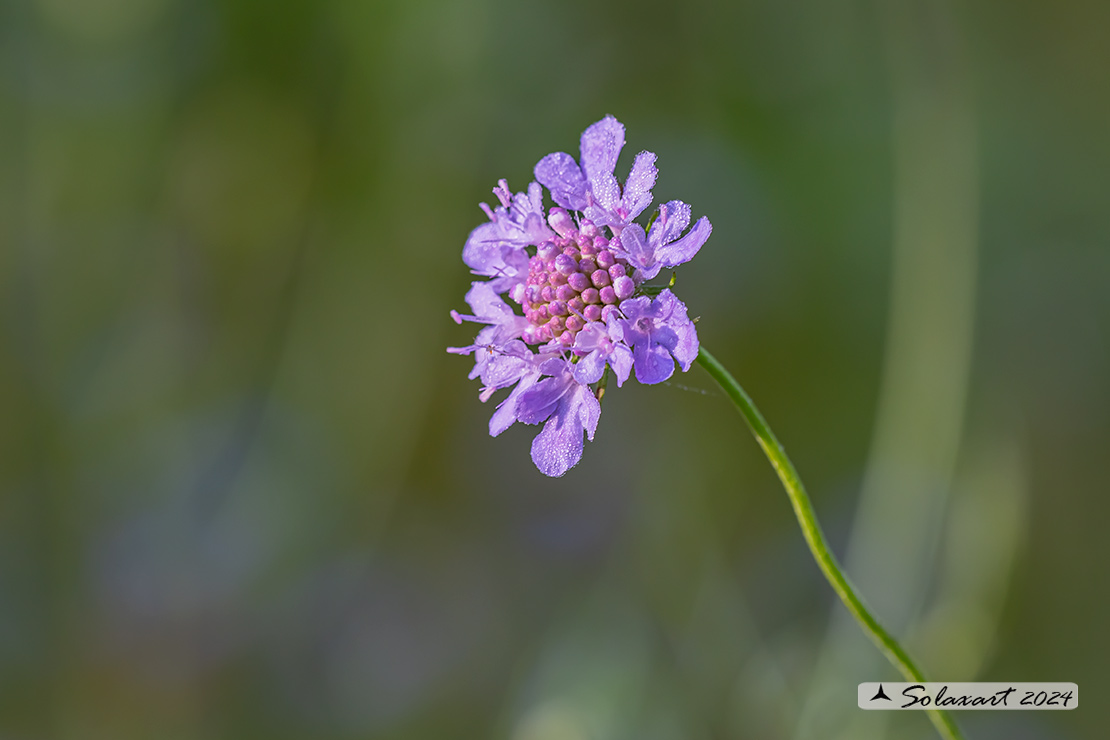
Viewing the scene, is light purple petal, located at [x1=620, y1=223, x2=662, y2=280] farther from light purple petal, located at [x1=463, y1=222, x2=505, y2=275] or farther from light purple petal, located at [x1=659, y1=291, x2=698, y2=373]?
light purple petal, located at [x1=463, y1=222, x2=505, y2=275]

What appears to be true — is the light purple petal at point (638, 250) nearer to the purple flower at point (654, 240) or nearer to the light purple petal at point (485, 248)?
the purple flower at point (654, 240)

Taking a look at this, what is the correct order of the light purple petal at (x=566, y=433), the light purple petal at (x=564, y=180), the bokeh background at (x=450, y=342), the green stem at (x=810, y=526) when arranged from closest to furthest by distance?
the green stem at (x=810, y=526) < the light purple petal at (x=566, y=433) < the light purple petal at (x=564, y=180) < the bokeh background at (x=450, y=342)

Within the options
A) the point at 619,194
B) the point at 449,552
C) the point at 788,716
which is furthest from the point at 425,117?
the point at 788,716

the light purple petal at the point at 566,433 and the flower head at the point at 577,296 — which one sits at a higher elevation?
the flower head at the point at 577,296

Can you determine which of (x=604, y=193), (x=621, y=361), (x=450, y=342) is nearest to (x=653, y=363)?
(x=621, y=361)

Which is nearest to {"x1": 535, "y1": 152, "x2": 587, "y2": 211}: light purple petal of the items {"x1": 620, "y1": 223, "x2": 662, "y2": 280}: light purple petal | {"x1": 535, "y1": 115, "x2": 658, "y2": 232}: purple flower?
{"x1": 535, "y1": 115, "x2": 658, "y2": 232}: purple flower

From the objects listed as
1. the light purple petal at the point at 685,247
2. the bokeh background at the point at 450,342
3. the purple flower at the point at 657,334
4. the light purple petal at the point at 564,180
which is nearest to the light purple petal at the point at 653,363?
the purple flower at the point at 657,334

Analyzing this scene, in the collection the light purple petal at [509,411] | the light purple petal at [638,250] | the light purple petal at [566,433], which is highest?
the light purple petal at [638,250]
